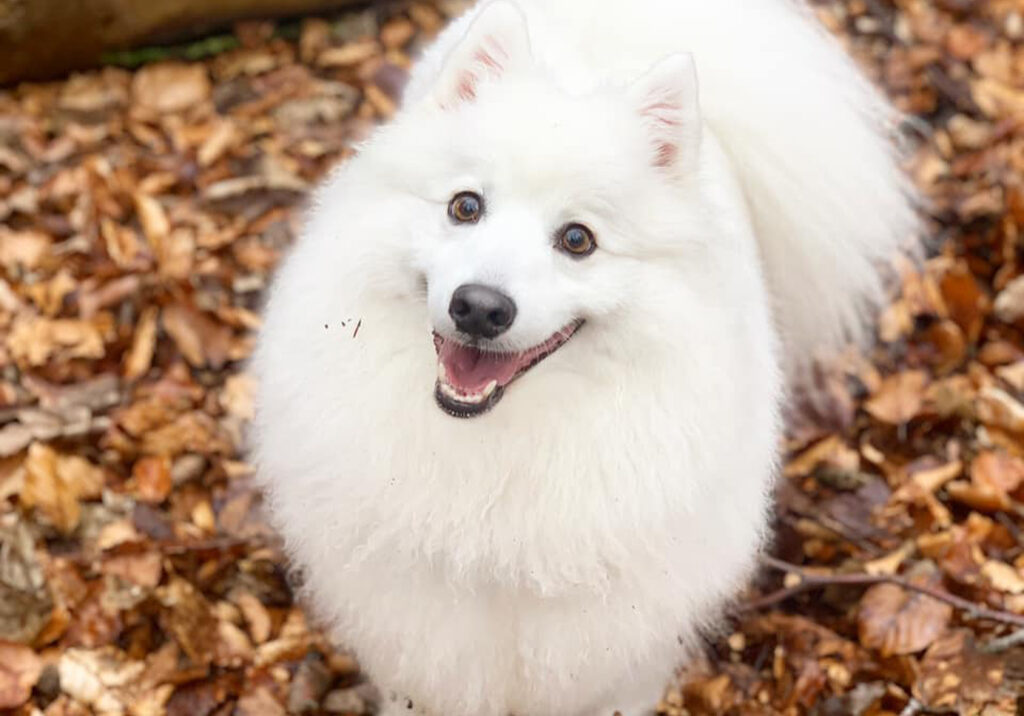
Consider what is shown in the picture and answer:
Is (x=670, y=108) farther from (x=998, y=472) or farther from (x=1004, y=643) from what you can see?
(x=998, y=472)

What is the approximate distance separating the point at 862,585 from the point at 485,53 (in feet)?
5.36

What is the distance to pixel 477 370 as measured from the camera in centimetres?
193

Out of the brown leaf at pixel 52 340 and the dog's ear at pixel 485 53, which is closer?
the dog's ear at pixel 485 53

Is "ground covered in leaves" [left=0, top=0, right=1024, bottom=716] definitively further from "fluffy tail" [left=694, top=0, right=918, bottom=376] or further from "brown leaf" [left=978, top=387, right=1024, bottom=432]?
"fluffy tail" [left=694, top=0, right=918, bottom=376]

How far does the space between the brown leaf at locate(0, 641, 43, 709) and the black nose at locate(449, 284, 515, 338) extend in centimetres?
144

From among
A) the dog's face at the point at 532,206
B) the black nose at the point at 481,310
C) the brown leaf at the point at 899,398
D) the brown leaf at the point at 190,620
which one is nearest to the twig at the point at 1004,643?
the brown leaf at the point at 899,398

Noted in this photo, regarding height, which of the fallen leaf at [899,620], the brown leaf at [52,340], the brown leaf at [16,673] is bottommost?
the brown leaf at [16,673]

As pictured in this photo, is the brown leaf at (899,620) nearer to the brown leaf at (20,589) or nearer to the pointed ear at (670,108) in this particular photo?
the pointed ear at (670,108)

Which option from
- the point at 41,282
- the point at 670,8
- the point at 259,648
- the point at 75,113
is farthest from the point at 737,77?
the point at 75,113

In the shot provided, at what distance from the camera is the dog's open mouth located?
190cm

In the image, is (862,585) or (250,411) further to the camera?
(250,411)

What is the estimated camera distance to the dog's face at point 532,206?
6.13 feet

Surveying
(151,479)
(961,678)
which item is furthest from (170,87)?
(961,678)

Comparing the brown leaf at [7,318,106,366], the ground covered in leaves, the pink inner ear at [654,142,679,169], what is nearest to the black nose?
the pink inner ear at [654,142,679,169]
